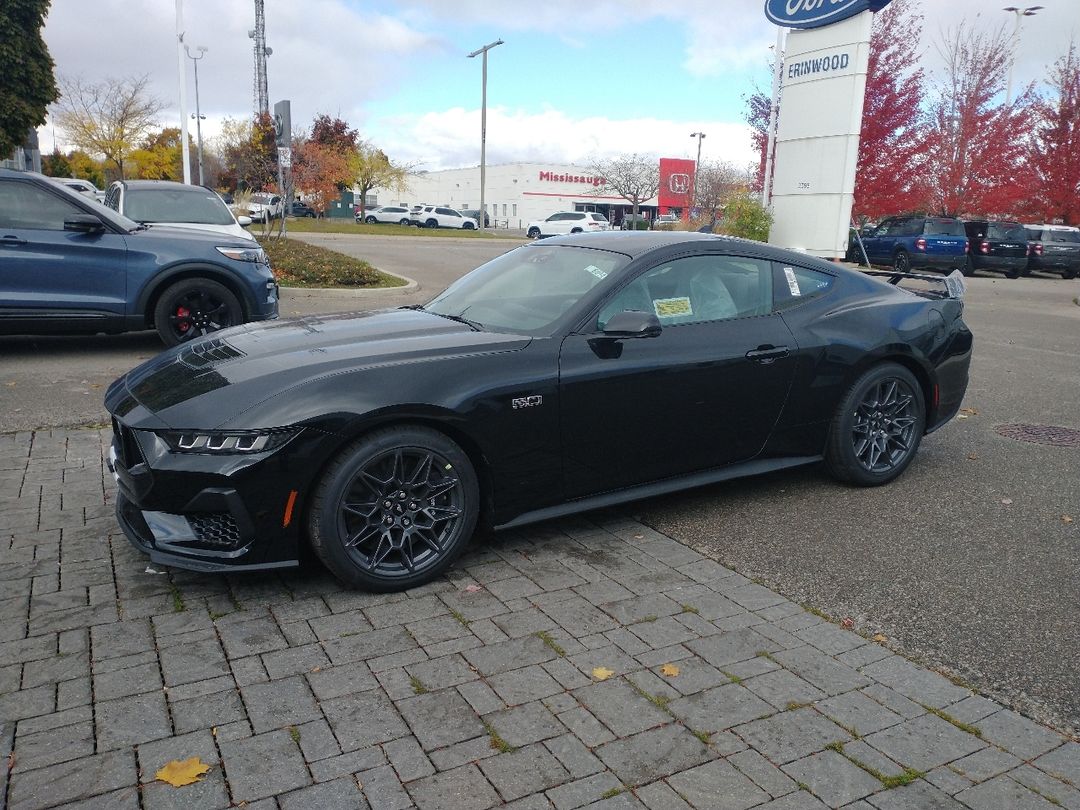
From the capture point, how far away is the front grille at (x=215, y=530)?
138 inches

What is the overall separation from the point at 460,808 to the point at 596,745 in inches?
19.6

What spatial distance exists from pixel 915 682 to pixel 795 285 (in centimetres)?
250

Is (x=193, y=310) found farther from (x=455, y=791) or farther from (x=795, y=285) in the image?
(x=455, y=791)

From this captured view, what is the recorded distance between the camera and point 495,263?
525 centimetres

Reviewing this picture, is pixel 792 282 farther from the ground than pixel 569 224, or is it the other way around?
pixel 569 224

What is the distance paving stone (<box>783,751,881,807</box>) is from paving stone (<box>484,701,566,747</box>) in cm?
73

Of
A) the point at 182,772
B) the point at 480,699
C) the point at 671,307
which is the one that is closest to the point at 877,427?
the point at 671,307

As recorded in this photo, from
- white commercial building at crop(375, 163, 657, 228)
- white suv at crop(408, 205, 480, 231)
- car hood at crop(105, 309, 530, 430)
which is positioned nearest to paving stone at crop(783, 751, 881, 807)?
car hood at crop(105, 309, 530, 430)

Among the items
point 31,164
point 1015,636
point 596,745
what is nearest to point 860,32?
point 1015,636

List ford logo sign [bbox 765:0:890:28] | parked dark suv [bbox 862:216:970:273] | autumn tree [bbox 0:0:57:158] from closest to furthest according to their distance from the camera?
ford logo sign [bbox 765:0:890:28]
autumn tree [bbox 0:0:57:158]
parked dark suv [bbox 862:216:970:273]

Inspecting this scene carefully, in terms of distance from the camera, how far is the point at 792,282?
5.02 meters

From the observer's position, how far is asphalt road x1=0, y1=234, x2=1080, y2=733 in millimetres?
3424

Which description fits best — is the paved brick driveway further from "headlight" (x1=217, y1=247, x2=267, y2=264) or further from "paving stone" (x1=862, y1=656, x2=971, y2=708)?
→ "headlight" (x1=217, y1=247, x2=267, y2=264)

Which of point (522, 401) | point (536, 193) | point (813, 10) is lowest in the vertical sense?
point (522, 401)
